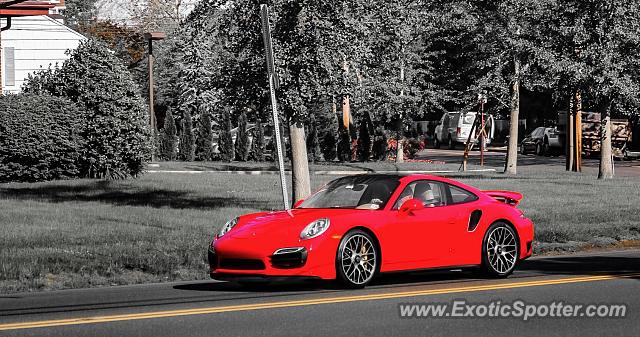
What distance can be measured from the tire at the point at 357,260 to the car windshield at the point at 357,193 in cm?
76

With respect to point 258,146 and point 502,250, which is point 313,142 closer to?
point 258,146

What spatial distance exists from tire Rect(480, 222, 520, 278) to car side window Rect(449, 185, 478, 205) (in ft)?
1.49

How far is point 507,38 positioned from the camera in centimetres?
3828

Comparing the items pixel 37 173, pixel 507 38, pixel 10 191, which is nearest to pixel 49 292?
pixel 10 191

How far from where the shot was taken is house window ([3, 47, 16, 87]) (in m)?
53.0

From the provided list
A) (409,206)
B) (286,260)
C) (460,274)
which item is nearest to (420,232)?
(409,206)

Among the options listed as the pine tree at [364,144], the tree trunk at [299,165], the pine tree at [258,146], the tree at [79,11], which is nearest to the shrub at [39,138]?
the tree trunk at [299,165]

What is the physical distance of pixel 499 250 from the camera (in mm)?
14727

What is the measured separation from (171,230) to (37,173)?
40.6ft

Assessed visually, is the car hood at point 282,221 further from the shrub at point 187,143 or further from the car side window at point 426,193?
the shrub at point 187,143

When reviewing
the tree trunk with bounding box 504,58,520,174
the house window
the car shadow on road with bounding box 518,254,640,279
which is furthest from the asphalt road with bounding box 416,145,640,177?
the car shadow on road with bounding box 518,254,640,279

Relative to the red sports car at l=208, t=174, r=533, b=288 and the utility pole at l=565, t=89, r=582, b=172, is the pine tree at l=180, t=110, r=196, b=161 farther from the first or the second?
the red sports car at l=208, t=174, r=533, b=288

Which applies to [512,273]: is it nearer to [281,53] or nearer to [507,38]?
[281,53]

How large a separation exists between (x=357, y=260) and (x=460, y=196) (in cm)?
217
